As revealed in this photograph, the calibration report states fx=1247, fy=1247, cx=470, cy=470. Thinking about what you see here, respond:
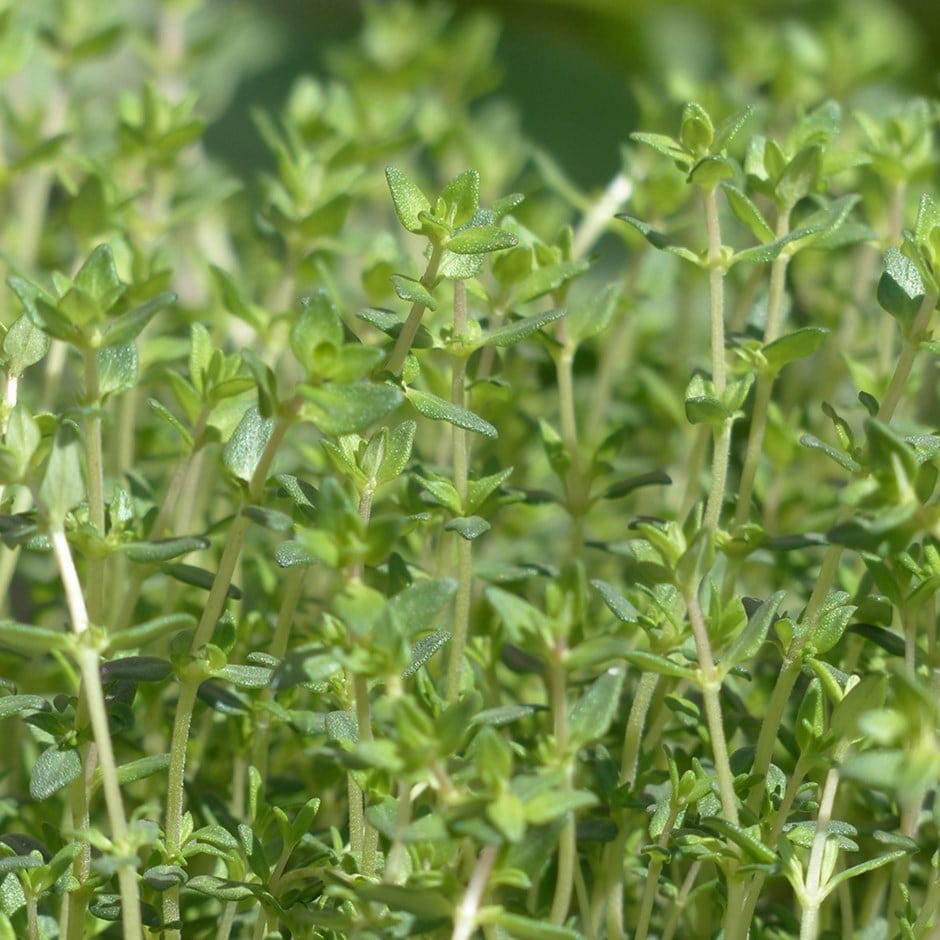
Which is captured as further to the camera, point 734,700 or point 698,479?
point 698,479

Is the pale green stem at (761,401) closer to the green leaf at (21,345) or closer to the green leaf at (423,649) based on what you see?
the green leaf at (423,649)

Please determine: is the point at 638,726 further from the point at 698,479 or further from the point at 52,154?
the point at 52,154

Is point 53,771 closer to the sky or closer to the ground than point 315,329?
closer to the ground

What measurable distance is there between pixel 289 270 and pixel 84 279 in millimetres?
465

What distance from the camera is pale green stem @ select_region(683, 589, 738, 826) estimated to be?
0.64 metres

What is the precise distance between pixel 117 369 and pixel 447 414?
8.1 inches

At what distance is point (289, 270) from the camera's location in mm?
1105

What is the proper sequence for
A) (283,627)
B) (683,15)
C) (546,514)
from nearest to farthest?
(283,627) → (546,514) → (683,15)

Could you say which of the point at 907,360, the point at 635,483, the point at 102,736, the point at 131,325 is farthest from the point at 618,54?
the point at 102,736

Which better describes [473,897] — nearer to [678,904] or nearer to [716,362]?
[678,904]

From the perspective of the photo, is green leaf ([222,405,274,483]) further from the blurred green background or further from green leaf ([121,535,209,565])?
the blurred green background

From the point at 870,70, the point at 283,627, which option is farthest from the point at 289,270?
the point at 870,70

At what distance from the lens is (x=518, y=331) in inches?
28.1

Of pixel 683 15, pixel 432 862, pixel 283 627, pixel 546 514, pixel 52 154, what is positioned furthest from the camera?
pixel 683 15
